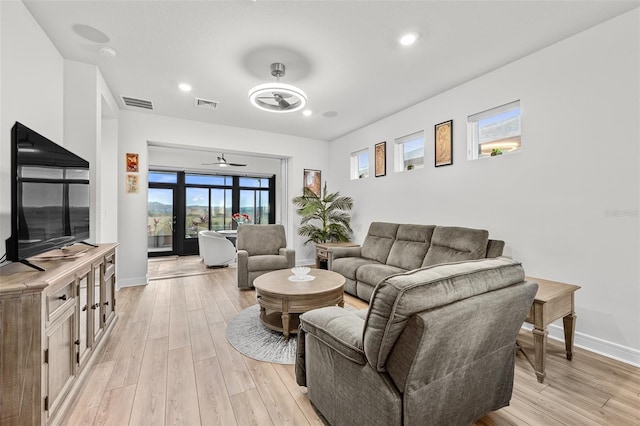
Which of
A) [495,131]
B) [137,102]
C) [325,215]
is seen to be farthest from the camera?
[325,215]

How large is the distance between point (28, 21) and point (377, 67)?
3.04m

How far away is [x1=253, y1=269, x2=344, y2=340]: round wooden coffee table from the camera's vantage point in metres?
2.53

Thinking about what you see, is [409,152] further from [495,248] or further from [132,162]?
[132,162]

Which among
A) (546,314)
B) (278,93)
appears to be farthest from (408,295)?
(278,93)

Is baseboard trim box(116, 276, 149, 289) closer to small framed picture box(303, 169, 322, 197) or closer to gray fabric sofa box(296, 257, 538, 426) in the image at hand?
small framed picture box(303, 169, 322, 197)

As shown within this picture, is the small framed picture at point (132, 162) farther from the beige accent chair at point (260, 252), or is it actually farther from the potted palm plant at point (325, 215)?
the potted palm plant at point (325, 215)

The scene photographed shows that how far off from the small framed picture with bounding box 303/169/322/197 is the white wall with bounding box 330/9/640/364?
319cm

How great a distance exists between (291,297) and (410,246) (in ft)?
6.14

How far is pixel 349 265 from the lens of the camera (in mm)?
3867

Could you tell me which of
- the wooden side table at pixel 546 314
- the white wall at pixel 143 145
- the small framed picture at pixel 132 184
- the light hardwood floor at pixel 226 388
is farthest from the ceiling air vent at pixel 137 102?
the wooden side table at pixel 546 314

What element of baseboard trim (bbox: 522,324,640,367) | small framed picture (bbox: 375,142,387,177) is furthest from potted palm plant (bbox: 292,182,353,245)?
baseboard trim (bbox: 522,324,640,367)

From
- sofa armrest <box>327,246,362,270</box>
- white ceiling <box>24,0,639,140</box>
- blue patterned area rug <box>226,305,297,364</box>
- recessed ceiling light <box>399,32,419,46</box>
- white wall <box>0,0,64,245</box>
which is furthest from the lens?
sofa armrest <box>327,246,362,270</box>

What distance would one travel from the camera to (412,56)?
9.23ft

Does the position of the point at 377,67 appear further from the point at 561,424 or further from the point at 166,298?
the point at 166,298
